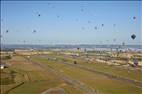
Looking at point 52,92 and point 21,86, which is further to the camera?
point 21,86

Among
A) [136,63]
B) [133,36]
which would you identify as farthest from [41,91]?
[136,63]

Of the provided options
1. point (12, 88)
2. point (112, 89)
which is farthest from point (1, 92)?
point (112, 89)

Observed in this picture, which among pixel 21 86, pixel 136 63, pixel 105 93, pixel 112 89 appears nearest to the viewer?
pixel 105 93

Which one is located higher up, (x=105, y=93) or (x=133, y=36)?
(x=133, y=36)

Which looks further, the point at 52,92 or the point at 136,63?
the point at 136,63

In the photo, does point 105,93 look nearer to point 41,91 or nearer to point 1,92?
point 41,91

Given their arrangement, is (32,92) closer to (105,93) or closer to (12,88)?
(12,88)

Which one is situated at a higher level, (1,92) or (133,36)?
(133,36)

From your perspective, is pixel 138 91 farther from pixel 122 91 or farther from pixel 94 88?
pixel 94 88

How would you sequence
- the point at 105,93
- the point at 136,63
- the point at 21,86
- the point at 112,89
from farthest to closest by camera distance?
1. the point at 136,63
2. the point at 21,86
3. the point at 112,89
4. the point at 105,93
